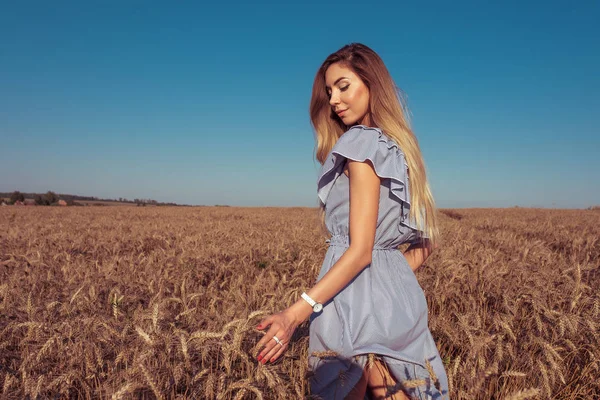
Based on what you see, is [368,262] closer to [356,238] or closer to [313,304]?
[356,238]

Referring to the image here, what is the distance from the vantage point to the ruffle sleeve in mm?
1513

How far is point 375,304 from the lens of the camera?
157cm

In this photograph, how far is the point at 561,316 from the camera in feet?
7.55

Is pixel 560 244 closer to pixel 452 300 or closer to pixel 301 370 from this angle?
pixel 452 300

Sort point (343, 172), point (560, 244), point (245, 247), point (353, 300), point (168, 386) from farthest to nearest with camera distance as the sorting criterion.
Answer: point (560, 244) < point (245, 247) < point (343, 172) < point (353, 300) < point (168, 386)

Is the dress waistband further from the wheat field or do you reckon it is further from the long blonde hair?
the wheat field

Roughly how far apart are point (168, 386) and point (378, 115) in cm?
147

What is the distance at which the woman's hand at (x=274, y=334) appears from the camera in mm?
1325

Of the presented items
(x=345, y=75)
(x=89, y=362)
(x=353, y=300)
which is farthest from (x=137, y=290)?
(x=345, y=75)

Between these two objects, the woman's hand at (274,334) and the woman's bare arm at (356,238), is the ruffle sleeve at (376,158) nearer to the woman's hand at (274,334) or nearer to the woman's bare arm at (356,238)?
the woman's bare arm at (356,238)

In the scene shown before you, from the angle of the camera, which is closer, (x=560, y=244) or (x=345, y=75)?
(x=345, y=75)

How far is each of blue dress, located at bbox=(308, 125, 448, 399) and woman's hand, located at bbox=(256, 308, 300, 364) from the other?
0.18 m

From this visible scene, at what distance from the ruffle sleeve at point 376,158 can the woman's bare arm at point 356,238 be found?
0.04 m

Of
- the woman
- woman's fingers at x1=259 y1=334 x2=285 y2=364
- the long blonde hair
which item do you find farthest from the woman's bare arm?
the long blonde hair
